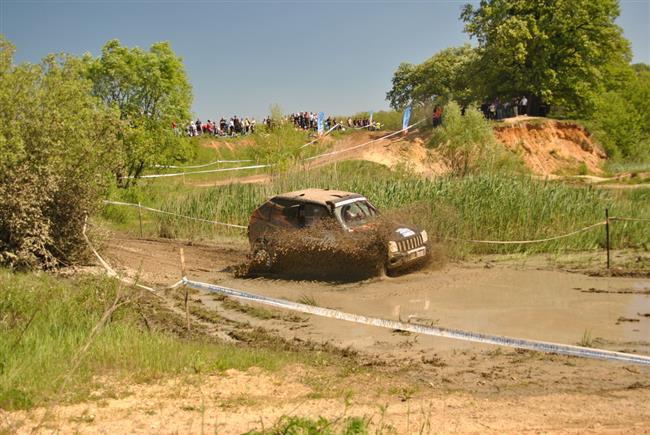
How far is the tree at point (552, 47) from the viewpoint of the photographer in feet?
154

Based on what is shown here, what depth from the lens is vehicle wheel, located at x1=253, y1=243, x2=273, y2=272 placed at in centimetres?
1694

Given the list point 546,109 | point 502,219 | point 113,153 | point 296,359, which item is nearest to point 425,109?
point 546,109

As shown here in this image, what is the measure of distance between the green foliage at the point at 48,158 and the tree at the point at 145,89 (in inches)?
696

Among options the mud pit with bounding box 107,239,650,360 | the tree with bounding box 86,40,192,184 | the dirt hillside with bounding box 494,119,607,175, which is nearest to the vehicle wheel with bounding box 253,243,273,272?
the mud pit with bounding box 107,239,650,360

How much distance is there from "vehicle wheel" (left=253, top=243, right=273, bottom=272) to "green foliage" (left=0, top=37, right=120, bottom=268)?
13.1ft

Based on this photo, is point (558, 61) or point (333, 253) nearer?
point (333, 253)

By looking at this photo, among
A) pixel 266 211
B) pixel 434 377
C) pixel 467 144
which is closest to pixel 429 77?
pixel 467 144

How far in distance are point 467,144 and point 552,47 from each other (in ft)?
54.8

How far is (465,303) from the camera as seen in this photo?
45.0ft

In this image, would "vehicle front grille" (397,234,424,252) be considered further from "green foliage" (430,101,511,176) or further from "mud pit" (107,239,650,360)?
"green foliage" (430,101,511,176)

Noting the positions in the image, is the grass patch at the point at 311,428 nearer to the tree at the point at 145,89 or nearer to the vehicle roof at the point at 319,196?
the vehicle roof at the point at 319,196

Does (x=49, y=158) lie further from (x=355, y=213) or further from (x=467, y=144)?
(x=467, y=144)

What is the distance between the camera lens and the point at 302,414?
7438mm

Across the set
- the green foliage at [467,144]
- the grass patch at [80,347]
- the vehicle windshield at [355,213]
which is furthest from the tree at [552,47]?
the grass patch at [80,347]
